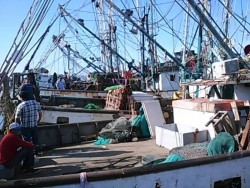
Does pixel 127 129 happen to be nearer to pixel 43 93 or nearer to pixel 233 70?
pixel 233 70

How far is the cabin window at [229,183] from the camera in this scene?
5.79 m

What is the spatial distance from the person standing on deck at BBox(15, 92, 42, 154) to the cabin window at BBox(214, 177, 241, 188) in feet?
13.0

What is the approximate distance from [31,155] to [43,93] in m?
16.1

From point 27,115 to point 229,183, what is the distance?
13.7ft

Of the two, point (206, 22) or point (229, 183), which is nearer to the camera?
point (229, 183)

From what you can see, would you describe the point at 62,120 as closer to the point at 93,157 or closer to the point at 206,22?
the point at 206,22

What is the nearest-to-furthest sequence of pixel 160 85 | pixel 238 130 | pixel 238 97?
pixel 238 130 < pixel 238 97 < pixel 160 85

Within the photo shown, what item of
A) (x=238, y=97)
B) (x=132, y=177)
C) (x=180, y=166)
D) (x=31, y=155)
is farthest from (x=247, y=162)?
(x=31, y=155)

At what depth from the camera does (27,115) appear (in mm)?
7727

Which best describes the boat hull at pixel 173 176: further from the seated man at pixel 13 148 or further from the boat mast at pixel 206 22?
the boat mast at pixel 206 22

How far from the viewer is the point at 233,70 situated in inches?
345

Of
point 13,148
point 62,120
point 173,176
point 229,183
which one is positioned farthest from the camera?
point 62,120

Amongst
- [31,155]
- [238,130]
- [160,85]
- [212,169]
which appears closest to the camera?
[212,169]

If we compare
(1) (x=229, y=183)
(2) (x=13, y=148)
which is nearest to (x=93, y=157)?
(2) (x=13, y=148)
